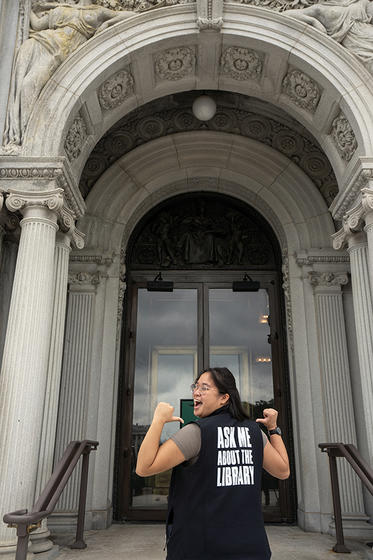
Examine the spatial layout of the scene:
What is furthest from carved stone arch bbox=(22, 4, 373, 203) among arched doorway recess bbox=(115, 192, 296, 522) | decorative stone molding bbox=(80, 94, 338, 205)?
arched doorway recess bbox=(115, 192, 296, 522)

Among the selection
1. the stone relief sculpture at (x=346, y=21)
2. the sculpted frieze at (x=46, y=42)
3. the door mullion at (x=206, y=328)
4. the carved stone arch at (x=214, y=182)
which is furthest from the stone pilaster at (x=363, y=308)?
the sculpted frieze at (x=46, y=42)

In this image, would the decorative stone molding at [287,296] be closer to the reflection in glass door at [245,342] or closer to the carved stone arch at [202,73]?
the reflection in glass door at [245,342]

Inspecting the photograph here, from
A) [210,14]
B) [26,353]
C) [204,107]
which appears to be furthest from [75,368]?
[210,14]

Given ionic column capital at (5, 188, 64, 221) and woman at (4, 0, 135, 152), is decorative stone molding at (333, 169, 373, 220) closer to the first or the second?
ionic column capital at (5, 188, 64, 221)

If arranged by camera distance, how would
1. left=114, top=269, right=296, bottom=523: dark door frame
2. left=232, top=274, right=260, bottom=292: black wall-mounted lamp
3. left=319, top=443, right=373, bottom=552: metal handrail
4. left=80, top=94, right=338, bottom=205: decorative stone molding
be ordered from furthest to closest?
left=232, top=274, right=260, bottom=292: black wall-mounted lamp → left=80, top=94, right=338, bottom=205: decorative stone molding → left=114, top=269, right=296, bottom=523: dark door frame → left=319, top=443, right=373, bottom=552: metal handrail

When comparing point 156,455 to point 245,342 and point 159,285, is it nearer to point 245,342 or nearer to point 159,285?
point 245,342

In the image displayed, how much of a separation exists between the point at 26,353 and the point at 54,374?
681 mm

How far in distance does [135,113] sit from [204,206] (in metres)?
2.03

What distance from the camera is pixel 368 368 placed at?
5.01m

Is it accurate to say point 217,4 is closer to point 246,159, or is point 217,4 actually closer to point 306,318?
point 246,159

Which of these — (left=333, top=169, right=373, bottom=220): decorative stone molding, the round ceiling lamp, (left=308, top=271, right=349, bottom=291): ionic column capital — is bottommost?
(left=308, top=271, right=349, bottom=291): ionic column capital

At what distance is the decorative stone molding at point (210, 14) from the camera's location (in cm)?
577

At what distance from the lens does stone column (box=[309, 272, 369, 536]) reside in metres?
6.12

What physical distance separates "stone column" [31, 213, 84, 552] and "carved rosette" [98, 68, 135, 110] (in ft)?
5.64
